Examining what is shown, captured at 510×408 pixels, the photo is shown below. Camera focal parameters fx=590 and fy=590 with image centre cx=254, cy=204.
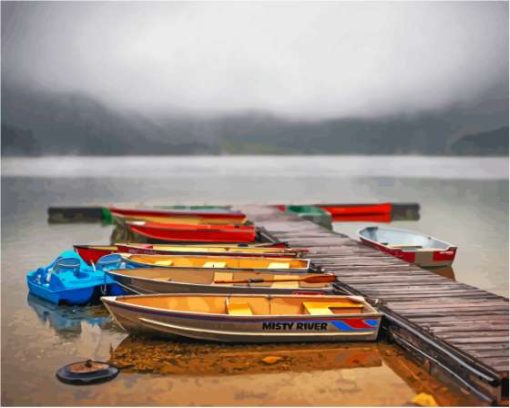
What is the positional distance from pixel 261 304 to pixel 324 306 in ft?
4.53

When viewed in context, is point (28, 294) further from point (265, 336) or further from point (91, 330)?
point (265, 336)

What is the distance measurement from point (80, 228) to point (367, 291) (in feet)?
79.9

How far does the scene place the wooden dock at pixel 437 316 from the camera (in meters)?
9.70

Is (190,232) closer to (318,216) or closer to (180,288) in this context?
(318,216)

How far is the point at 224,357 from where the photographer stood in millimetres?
11625

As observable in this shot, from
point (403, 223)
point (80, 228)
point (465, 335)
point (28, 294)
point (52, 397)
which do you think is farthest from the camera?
point (403, 223)

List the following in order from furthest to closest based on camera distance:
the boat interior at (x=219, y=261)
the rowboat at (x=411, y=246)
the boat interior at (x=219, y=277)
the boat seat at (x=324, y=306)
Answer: the rowboat at (x=411, y=246)
the boat interior at (x=219, y=261)
the boat interior at (x=219, y=277)
the boat seat at (x=324, y=306)

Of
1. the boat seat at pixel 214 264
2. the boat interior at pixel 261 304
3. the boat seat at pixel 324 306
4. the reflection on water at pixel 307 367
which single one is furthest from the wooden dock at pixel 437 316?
the boat seat at pixel 214 264

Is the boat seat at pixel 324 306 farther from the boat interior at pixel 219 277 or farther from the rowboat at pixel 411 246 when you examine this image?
the rowboat at pixel 411 246

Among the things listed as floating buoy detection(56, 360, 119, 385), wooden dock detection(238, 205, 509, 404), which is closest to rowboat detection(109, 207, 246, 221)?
wooden dock detection(238, 205, 509, 404)

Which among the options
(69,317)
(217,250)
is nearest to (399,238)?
(217,250)

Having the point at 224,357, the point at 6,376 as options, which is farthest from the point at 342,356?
the point at 6,376

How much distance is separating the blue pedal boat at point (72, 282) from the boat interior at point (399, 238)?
407 inches

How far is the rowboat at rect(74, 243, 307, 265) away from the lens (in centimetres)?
1789
